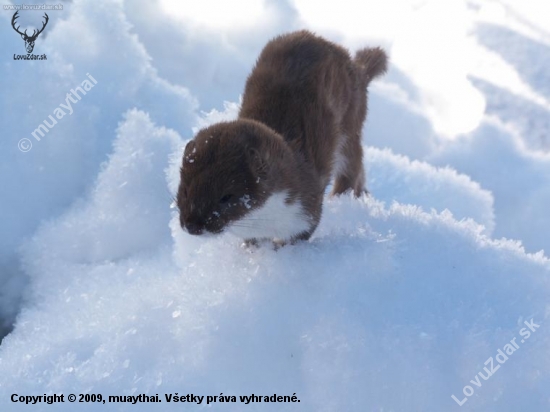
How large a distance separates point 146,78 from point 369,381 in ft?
6.30

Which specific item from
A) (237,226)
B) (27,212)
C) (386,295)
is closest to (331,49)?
(237,226)

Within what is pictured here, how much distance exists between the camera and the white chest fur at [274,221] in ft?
4.61

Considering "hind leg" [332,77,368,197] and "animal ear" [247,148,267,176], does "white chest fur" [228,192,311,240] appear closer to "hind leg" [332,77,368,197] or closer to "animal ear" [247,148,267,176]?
"animal ear" [247,148,267,176]

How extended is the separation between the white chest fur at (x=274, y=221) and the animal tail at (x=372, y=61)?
0.85 metres

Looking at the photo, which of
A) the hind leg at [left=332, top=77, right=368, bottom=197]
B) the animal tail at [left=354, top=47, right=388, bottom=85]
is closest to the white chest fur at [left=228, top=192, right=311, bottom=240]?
the hind leg at [left=332, top=77, right=368, bottom=197]

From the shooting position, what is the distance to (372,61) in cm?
218

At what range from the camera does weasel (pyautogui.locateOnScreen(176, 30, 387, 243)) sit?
1317 mm

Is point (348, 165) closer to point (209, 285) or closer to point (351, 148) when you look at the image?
point (351, 148)

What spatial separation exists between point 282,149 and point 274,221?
180 millimetres

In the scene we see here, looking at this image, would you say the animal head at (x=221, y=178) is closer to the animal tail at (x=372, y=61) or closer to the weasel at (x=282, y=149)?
the weasel at (x=282, y=149)

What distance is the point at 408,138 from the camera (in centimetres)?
349

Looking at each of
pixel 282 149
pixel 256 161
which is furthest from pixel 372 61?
pixel 256 161

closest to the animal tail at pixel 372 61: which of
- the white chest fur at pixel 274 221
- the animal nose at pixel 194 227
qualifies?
the white chest fur at pixel 274 221

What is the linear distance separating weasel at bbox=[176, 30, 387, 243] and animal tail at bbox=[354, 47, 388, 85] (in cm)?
1
